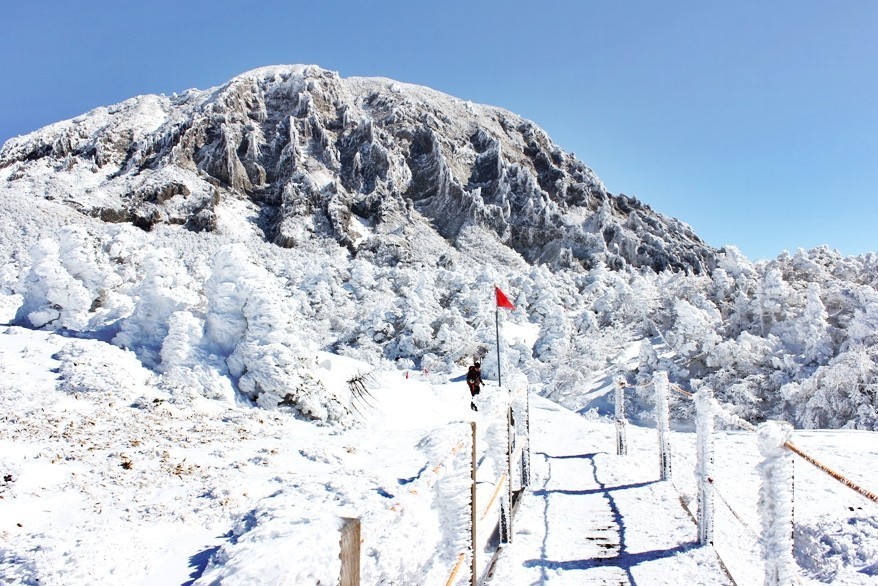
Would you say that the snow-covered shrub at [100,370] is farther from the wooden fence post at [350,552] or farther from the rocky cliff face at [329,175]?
the rocky cliff face at [329,175]

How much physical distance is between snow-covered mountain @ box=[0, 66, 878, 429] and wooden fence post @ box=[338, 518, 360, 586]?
33.5 feet

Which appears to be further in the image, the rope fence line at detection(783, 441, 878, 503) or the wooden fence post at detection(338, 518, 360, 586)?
the rope fence line at detection(783, 441, 878, 503)

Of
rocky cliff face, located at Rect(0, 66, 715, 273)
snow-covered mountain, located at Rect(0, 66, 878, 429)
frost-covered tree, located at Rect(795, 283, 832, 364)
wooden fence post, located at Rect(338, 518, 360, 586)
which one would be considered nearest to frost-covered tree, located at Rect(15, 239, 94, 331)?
snow-covered mountain, located at Rect(0, 66, 878, 429)

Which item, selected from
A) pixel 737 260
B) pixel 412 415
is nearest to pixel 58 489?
pixel 412 415

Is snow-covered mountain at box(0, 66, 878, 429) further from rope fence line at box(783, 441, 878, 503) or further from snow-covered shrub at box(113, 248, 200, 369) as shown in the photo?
rope fence line at box(783, 441, 878, 503)

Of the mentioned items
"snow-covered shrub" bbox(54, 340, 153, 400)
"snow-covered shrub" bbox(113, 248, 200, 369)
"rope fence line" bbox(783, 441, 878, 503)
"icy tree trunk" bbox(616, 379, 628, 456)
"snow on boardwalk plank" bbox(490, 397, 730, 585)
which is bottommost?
"snow on boardwalk plank" bbox(490, 397, 730, 585)

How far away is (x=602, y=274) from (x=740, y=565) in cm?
4958

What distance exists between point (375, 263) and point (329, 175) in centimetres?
2045

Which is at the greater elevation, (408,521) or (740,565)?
(408,521)

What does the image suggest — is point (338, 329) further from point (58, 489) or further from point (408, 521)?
point (408, 521)

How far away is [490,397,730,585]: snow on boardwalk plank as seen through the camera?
483cm

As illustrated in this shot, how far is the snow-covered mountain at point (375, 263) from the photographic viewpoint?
41.3 ft

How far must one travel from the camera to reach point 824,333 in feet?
66.5

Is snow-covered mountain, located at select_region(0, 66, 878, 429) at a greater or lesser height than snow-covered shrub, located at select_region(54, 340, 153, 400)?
greater
